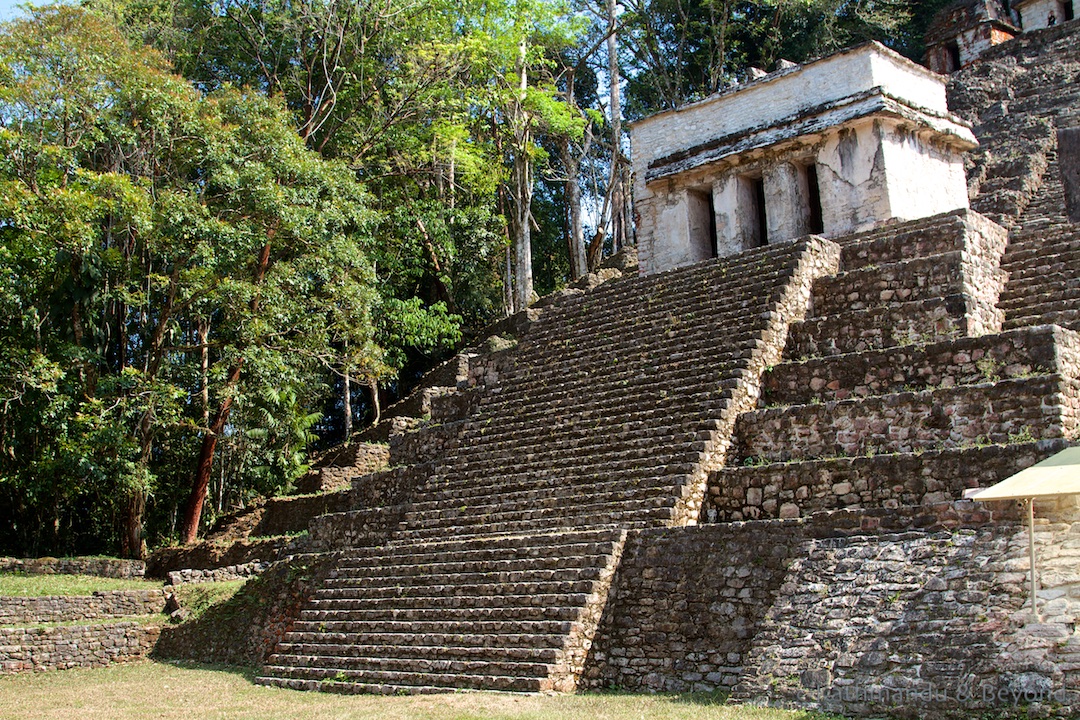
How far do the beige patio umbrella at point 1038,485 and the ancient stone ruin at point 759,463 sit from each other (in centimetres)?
29

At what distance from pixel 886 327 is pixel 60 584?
12.6 meters

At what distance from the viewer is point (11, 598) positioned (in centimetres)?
1535

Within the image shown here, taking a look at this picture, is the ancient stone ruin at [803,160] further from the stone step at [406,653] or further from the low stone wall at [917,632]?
the stone step at [406,653]

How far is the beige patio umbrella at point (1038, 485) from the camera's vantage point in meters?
7.09

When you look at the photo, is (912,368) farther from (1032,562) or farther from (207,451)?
(207,451)

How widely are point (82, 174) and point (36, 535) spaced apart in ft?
24.5

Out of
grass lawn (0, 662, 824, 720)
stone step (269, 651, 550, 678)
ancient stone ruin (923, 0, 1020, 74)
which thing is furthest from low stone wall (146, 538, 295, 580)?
ancient stone ruin (923, 0, 1020, 74)

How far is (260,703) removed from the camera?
9914 millimetres

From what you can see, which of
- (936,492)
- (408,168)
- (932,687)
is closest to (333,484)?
Result: (408,168)

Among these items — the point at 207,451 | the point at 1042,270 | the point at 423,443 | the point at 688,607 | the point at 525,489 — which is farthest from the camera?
the point at 207,451

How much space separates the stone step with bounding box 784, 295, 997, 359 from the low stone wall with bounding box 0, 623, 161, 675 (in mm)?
9185

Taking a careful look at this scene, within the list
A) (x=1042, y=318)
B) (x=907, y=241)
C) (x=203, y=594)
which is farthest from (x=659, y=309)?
(x=203, y=594)

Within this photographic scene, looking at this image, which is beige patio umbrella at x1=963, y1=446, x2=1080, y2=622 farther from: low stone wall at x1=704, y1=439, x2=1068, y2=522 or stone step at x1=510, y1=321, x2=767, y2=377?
stone step at x1=510, y1=321, x2=767, y2=377

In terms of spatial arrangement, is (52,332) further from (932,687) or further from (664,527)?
(932,687)
